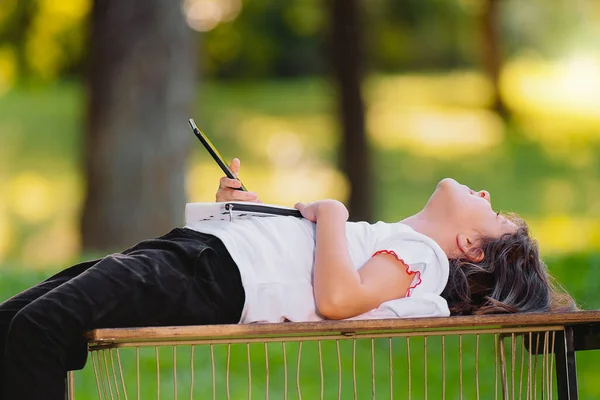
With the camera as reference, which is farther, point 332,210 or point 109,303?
point 332,210

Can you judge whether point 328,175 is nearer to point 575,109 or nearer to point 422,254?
point 575,109

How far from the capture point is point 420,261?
286 cm

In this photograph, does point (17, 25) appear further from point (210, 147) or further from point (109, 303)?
point (109, 303)

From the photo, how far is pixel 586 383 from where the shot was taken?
4.92 meters

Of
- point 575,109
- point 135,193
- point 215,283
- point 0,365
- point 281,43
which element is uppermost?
point 281,43

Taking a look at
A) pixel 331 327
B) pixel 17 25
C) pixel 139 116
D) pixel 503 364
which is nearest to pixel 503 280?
pixel 503 364

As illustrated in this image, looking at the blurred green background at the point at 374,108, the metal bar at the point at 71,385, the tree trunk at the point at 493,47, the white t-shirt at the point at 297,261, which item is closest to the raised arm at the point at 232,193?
the white t-shirt at the point at 297,261

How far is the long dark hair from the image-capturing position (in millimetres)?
2977

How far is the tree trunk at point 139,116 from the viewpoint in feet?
23.0

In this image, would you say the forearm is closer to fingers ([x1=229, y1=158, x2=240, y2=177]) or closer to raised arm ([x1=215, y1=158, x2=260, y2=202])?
raised arm ([x1=215, y1=158, x2=260, y2=202])

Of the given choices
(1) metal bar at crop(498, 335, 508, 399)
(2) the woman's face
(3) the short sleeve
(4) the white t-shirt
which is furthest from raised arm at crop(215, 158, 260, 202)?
(1) metal bar at crop(498, 335, 508, 399)

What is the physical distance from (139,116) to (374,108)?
27.9 ft

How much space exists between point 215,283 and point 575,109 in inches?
528

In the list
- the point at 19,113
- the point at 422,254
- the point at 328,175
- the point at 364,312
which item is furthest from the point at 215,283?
Result: the point at 19,113
